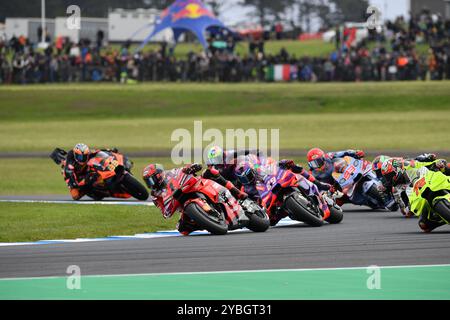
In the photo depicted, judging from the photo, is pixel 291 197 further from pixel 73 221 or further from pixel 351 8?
pixel 351 8

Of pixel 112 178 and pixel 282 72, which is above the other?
pixel 282 72

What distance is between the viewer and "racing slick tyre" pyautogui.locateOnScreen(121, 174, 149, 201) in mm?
23828

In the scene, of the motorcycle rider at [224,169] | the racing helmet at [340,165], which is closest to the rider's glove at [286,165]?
the motorcycle rider at [224,169]

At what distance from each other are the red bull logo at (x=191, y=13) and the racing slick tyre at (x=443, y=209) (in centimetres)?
4832

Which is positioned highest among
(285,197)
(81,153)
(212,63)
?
(212,63)

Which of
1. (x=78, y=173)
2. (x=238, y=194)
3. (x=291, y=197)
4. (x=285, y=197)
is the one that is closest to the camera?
(x=238, y=194)

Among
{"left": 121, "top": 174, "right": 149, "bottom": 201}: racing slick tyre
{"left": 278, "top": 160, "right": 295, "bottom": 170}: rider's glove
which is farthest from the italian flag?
{"left": 278, "top": 160, "right": 295, "bottom": 170}: rider's glove

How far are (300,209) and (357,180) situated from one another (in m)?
3.75

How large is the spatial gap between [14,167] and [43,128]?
12.9m

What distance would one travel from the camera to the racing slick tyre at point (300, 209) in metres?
17.5

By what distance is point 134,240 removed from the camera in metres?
16.8

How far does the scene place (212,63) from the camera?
57562mm

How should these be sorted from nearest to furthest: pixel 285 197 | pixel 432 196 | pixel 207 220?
pixel 432 196 < pixel 207 220 < pixel 285 197

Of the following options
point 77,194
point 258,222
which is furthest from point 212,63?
point 258,222
